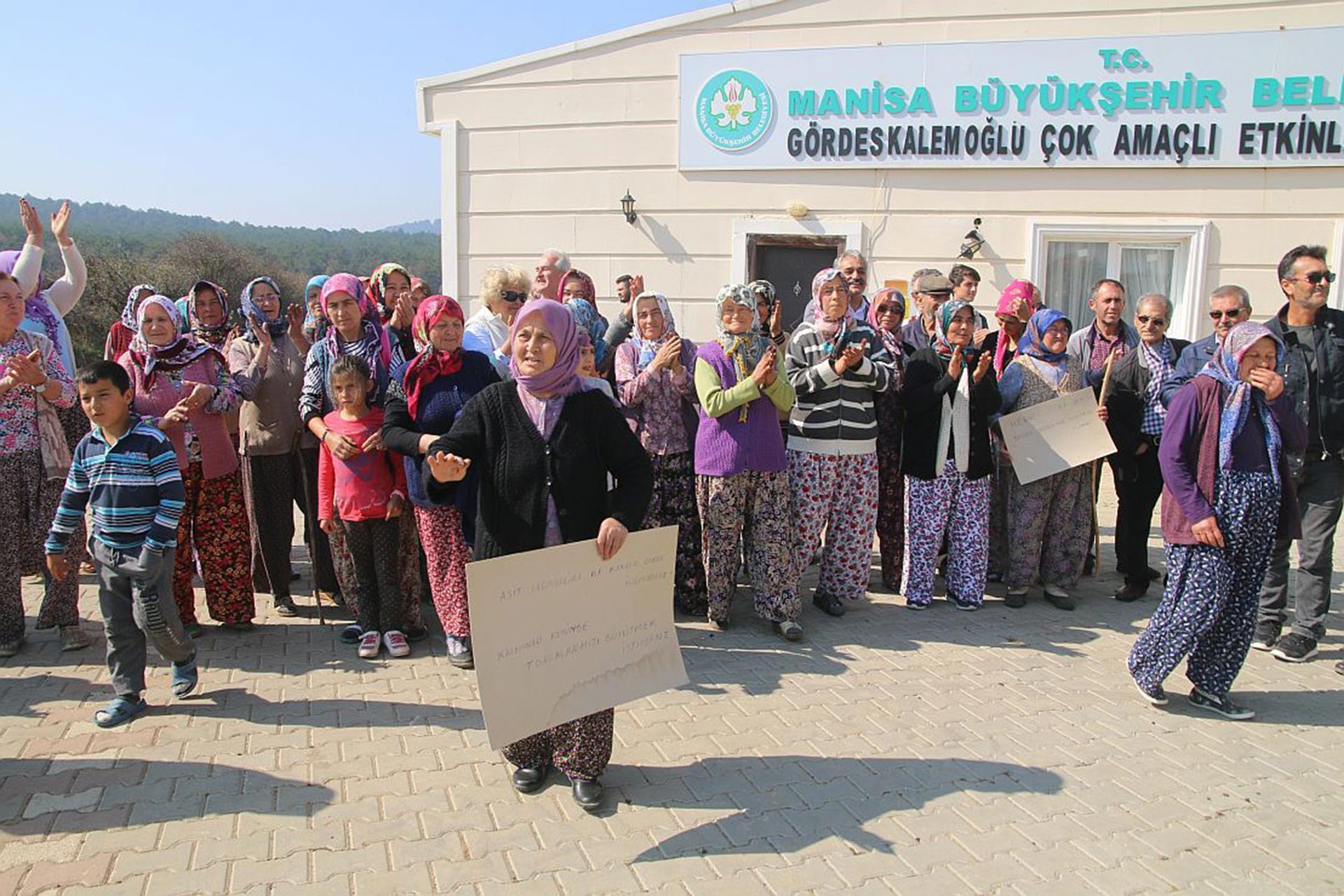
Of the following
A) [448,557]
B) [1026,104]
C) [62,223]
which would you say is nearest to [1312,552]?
[448,557]

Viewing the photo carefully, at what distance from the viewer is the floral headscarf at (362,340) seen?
→ 15.1 feet

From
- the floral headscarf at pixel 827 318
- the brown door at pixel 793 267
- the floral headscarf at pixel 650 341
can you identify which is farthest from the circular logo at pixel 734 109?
the floral headscarf at pixel 650 341

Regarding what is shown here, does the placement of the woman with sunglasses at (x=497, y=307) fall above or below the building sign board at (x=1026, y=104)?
below

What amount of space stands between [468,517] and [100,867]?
161 cm

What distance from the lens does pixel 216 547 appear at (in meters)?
4.78

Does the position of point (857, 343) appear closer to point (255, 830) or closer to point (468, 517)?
point (468, 517)

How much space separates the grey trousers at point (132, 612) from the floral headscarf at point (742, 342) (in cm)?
289

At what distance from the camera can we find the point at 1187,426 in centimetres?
395

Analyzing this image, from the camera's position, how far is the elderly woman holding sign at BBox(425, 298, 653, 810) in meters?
3.13

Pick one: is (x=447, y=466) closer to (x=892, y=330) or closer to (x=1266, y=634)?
(x=892, y=330)

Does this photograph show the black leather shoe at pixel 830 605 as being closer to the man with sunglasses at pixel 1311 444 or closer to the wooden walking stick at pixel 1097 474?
the wooden walking stick at pixel 1097 474

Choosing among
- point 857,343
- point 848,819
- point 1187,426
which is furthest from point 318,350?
point 1187,426

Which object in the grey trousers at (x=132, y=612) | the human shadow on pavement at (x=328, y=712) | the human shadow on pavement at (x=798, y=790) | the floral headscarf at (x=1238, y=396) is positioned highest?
the floral headscarf at (x=1238, y=396)

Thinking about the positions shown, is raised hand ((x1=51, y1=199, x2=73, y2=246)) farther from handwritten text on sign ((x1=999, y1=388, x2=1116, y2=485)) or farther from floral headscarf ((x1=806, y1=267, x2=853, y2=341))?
handwritten text on sign ((x1=999, y1=388, x2=1116, y2=485))
